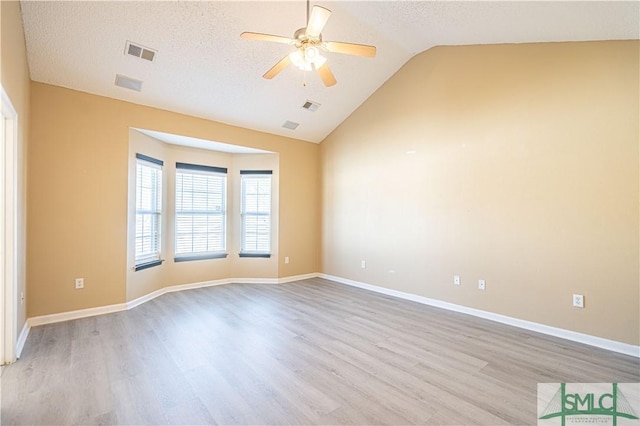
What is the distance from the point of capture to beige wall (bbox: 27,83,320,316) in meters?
3.52

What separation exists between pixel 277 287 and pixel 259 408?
132 inches

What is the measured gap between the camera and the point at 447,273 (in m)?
4.22

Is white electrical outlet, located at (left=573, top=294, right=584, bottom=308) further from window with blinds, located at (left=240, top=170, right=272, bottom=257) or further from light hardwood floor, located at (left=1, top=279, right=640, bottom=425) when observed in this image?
window with blinds, located at (left=240, top=170, right=272, bottom=257)

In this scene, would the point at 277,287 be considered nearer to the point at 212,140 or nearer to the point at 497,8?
the point at 212,140

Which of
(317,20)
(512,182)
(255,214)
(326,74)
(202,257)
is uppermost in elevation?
(317,20)

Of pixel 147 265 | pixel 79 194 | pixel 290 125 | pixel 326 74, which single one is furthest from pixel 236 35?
pixel 147 265

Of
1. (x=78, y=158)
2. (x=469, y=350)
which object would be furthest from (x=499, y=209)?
(x=78, y=158)

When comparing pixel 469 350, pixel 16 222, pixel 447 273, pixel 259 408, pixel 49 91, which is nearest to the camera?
pixel 259 408

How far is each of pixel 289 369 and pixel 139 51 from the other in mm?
3614

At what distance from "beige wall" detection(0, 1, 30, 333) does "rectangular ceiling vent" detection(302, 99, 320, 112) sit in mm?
3316

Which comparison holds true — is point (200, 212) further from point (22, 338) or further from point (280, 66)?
point (280, 66)

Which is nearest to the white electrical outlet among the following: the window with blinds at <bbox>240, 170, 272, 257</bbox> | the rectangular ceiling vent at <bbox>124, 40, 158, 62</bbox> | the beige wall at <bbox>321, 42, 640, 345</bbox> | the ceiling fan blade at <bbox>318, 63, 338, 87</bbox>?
the beige wall at <bbox>321, 42, 640, 345</bbox>

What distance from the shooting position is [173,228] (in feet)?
16.7

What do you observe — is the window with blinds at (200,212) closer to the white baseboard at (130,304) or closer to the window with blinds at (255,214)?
the window with blinds at (255,214)
